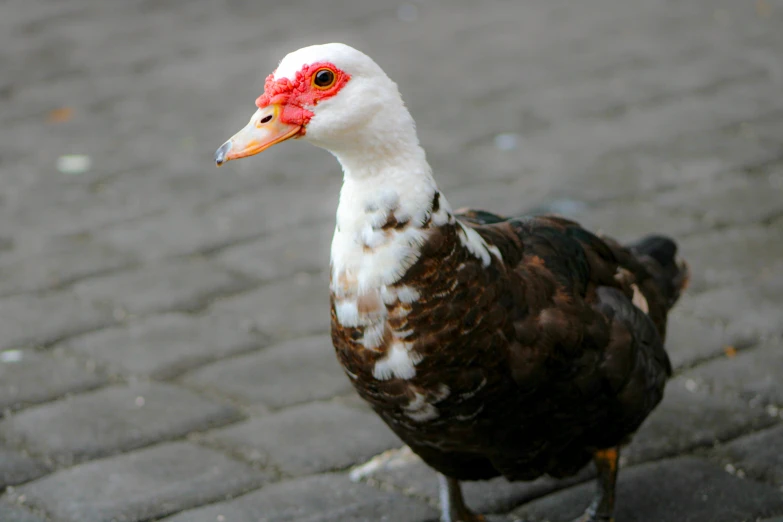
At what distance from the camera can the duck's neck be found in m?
2.33

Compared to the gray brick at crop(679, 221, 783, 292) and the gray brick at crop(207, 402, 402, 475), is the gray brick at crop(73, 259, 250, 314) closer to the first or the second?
the gray brick at crop(207, 402, 402, 475)

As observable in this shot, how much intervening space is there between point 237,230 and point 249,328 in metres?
0.79

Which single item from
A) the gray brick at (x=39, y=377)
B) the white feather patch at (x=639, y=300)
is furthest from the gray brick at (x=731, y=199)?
the gray brick at (x=39, y=377)

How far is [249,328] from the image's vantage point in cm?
386

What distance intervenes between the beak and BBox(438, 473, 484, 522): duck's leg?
99 cm

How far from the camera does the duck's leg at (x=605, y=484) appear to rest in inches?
109

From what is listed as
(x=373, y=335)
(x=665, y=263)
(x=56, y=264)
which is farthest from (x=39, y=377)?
(x=665, y=263)

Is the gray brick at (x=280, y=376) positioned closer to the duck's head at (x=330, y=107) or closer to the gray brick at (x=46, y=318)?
the gray brick at (x=46, y=318)

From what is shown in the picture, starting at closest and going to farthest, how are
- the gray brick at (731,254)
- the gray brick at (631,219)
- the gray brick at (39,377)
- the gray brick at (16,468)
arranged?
the gray brick at (16,468), the gray brick at (39,377), the gray brick at (731,254), the gray brick at (631,219)

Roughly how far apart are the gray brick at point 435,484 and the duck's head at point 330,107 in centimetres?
108

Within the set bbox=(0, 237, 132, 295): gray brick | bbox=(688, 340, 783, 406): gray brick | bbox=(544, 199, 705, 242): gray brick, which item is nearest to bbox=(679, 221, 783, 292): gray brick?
bbox=(544, 199, 705, 242): gray brick

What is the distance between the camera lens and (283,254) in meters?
4.35

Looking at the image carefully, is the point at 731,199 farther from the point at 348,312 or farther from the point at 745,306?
the point at 348,312

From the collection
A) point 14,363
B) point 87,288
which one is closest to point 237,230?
point 87,288
